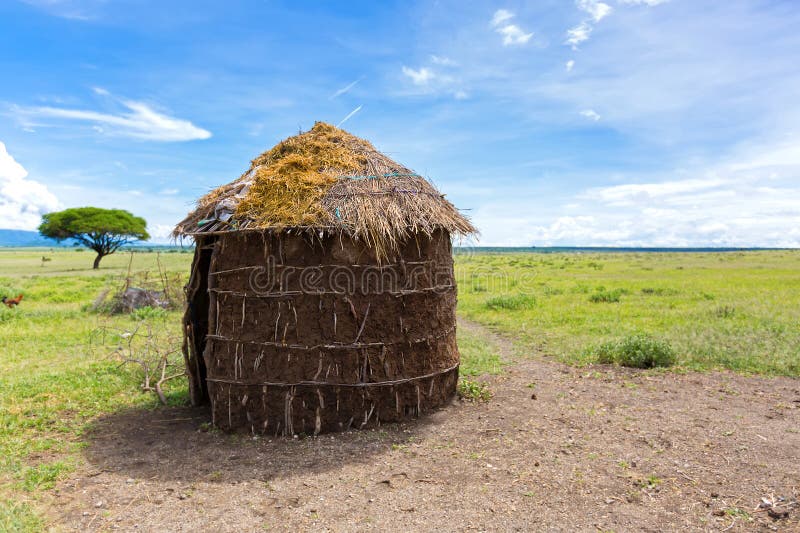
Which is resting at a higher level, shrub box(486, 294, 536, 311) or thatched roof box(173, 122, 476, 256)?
thatched roof box(173, 122, 476, 256)

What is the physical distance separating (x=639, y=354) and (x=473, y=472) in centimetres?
546

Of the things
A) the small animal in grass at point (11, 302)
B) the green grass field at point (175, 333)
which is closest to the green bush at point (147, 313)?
the green grass field at point (175, 333)

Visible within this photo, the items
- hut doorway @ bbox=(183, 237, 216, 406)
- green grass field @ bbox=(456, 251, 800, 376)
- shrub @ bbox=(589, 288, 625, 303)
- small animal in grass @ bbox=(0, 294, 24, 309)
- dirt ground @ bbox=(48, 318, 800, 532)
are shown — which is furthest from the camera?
shrub @ bbox=(589, 288, 625, 303)

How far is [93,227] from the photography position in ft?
140

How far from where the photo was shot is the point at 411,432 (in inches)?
254

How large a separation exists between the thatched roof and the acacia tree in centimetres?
4004

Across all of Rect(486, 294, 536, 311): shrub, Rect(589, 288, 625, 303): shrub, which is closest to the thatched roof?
Rect(486, 294, 536, 311): shrub

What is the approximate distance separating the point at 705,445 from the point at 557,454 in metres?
1.74

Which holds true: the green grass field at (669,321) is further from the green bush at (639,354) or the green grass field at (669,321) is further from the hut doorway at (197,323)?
the hut doorway at (197,323)

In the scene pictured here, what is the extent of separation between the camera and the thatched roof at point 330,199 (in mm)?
6285

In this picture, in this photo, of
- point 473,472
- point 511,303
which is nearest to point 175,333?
point 473,472

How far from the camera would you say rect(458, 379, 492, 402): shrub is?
7.66 meters

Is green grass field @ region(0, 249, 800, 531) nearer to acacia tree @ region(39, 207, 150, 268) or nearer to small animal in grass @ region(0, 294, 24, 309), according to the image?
small animal in grass @ region(0, 294, 24, 309)

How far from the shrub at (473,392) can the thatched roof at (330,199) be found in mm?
2295
